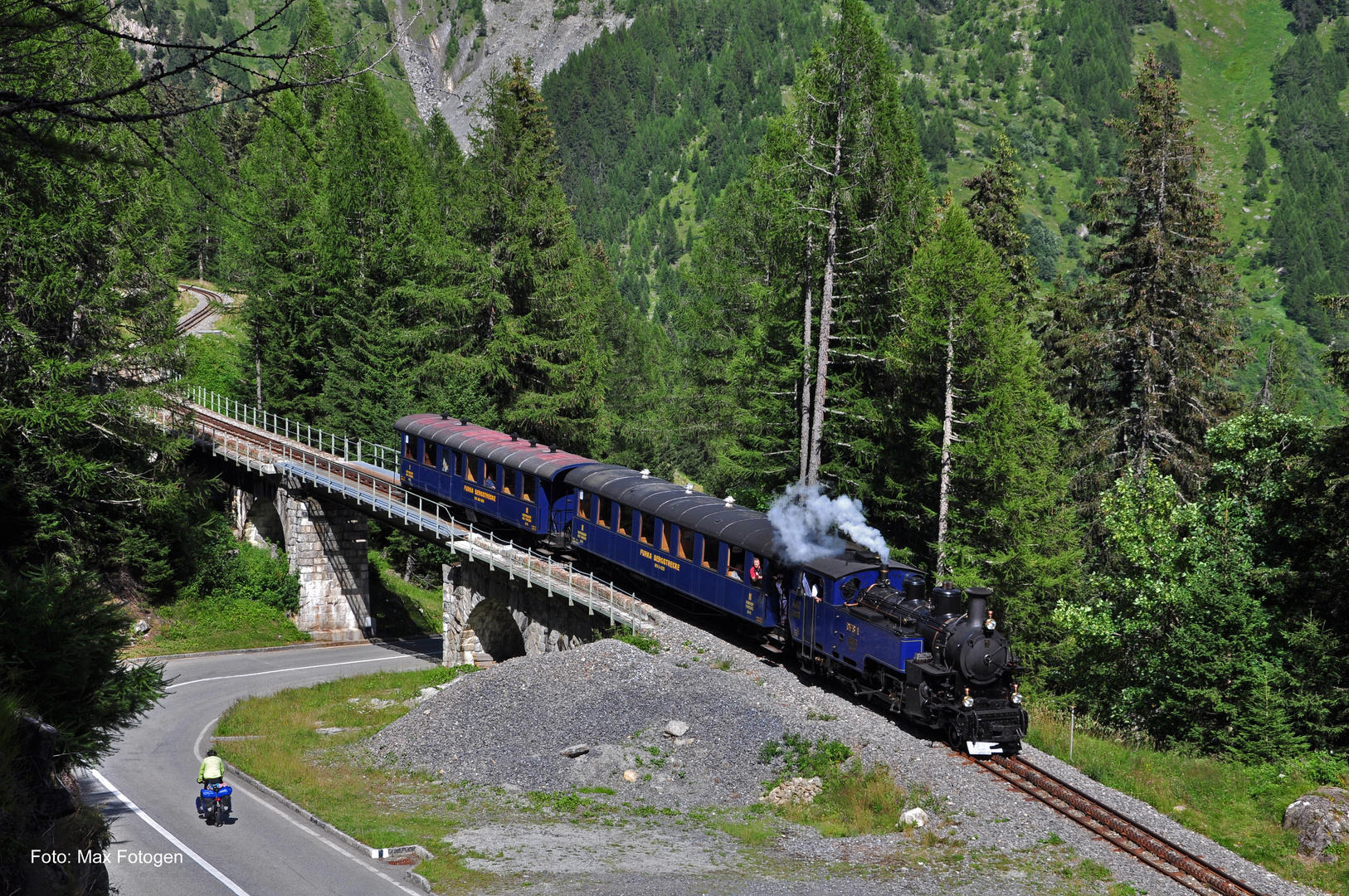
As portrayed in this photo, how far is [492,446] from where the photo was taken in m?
34.0

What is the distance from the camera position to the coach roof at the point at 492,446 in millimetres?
31297

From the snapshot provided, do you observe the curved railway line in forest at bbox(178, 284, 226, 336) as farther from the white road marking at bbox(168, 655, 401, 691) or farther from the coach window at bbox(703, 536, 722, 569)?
the coach window at bbox(703, 536, 722, 569)

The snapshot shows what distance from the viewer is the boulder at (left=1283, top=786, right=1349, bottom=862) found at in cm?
1662

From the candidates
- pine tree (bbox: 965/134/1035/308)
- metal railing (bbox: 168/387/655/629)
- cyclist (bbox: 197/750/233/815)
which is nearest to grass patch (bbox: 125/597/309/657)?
metal railing (bbox: 168/387/655/629)

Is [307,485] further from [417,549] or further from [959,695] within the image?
[959,695]

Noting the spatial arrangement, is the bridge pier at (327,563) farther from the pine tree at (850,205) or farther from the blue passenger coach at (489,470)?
the pine tree at (850,205)

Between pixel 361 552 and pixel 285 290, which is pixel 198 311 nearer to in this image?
pixel 285 290

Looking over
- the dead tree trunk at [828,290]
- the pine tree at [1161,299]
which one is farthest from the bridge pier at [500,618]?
the pine tree at [1161,299]

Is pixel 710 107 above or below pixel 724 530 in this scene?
above

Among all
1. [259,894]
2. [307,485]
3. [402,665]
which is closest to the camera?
[259,894]

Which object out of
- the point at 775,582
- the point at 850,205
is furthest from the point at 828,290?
the point at 775,582

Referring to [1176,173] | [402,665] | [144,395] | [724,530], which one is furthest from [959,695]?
[144,395]

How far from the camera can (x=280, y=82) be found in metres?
6.29

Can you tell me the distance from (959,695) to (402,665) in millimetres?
25274
